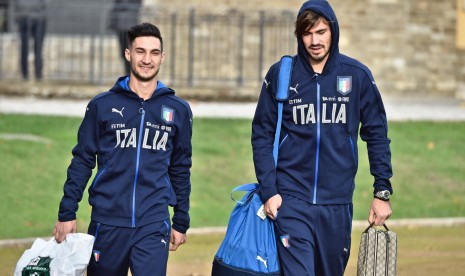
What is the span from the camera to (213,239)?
13625 millimetres

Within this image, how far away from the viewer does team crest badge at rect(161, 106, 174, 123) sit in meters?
7.85

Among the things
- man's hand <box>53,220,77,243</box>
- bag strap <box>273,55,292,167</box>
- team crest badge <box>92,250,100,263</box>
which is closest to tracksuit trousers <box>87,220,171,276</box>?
team crest badge <box>92,250,100,263</box>

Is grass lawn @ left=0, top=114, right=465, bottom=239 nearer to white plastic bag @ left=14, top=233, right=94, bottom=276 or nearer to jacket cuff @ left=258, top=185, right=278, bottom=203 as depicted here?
white plastic bag @ left=14, top=233, right=94, bottom=276

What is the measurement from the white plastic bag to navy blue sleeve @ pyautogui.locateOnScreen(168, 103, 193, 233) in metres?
0.61

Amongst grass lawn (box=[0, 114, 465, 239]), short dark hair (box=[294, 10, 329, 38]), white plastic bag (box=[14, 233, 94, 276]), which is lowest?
grass lawn (box=[0, 114, 465, 239])

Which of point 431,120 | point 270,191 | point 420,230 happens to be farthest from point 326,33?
point 431,120

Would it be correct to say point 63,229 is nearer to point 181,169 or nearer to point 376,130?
point 181,169

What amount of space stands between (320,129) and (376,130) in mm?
370

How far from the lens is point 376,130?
8.00 meters

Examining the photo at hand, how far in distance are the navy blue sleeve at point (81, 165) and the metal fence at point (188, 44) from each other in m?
17.6

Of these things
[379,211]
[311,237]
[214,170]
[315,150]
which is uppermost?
[315,150]

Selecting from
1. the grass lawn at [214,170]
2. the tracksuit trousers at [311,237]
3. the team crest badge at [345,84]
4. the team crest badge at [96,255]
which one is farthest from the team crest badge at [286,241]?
the grass lawn at [214,170]

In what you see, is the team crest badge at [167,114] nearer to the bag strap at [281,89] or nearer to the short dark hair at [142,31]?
the short dark hair at [142,31]

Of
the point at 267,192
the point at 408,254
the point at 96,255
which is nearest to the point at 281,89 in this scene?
the point at 267,192
